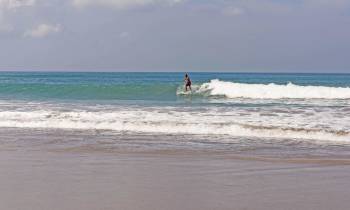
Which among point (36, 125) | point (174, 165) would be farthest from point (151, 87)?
point (174, 165)

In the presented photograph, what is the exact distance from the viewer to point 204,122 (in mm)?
14688

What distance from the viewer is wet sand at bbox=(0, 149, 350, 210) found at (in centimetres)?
593

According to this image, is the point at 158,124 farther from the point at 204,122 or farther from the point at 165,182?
the point at 165,182

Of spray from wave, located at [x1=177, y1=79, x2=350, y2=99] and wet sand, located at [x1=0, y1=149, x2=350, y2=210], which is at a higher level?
spray from wave, located at [x1=177, y1=79, x2=350, y2=99]

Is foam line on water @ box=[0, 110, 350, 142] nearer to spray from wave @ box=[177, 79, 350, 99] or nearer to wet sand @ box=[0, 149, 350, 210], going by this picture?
wet sand @ box=[0, 149, 350, 210]

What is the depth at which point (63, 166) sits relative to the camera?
834cm

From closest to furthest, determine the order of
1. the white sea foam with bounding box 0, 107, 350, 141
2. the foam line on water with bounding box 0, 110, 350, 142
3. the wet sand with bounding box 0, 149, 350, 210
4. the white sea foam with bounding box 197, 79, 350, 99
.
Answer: the wet sand with bounding box 0, 149, 350, 210
the foam line on water with bounding box 0, 110, 350, 142
the white sea foam with bounding box 0, 107, 350, 141
the white sea foam with bounding box 197, 79, 350, 99

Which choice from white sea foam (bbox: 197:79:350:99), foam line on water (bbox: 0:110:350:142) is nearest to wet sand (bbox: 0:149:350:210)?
foam line on water (bbox: 0:110:350:142)

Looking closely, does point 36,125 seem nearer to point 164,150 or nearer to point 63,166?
point 164,150

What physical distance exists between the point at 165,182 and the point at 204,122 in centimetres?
761

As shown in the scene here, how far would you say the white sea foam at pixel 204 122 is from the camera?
1295 cm

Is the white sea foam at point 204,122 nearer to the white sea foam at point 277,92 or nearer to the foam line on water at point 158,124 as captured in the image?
Result: the foam line on water at point 158,124

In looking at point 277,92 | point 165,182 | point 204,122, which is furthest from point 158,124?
point 277,92

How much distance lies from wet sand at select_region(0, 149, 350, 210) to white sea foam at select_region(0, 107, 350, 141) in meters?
3.65
